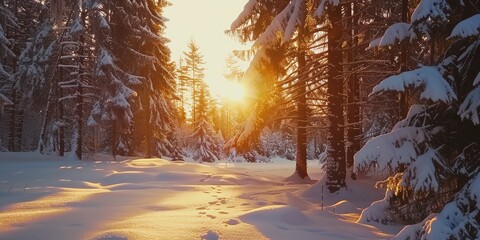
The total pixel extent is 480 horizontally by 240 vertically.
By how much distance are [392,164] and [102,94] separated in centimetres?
1761

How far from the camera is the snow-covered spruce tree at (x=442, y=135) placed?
4.69 meters

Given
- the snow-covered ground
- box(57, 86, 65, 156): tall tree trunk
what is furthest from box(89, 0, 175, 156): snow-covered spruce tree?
the snow-covered ground

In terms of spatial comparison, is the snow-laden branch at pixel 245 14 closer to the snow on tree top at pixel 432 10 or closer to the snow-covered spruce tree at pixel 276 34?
the snow-covered spruce tree at pixel 276 34

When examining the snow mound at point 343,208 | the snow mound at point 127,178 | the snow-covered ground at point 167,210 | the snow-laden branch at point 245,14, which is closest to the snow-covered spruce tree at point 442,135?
the snow-covered ground at point 167,210

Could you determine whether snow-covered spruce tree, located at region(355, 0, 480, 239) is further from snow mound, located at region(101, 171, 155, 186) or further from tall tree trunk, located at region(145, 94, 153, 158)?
tall tree trunk, located at region(145, 94, 153, 158)

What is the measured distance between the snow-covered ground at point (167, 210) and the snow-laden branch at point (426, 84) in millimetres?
2404

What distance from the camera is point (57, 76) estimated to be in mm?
20953

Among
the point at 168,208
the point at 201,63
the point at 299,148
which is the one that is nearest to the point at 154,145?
the point at 299,148

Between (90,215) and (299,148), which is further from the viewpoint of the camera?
(299,148)

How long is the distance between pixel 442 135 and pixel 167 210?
16.7 feet

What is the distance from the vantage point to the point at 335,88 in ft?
35.0

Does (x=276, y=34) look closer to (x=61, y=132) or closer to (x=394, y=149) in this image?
(x=394, y=149)

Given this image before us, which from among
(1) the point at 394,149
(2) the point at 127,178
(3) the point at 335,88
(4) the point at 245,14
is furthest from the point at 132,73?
(1) the point at 394,149

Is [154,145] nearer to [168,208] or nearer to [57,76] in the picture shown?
[57,76]
